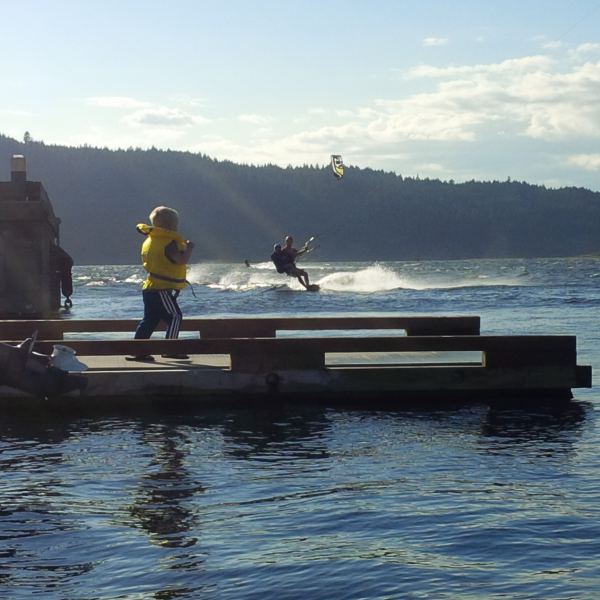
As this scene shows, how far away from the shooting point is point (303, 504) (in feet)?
27.8

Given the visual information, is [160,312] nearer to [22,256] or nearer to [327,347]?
[327,347]

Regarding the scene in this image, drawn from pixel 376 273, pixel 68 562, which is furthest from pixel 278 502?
pixel 376 273

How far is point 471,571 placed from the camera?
6918 millimetres

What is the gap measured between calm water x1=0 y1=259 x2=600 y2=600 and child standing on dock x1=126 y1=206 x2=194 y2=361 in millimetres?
1732

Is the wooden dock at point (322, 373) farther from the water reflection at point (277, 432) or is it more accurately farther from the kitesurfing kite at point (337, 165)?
the kitesurfing kite at point (337, 165)

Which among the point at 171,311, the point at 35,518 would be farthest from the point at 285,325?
the point at 35,518

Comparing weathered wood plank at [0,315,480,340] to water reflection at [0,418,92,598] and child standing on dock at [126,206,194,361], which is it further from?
water reflection at [0,418,92,598]

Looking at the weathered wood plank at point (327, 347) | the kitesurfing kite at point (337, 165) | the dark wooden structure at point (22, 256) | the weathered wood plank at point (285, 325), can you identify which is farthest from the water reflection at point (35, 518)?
the kitesurfing kite at point (337, 165)

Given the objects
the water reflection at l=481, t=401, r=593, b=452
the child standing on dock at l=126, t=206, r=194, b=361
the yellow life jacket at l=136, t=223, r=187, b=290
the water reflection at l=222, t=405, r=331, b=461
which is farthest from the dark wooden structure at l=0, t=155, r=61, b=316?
the water reflection at l=481, t=401, r=593, b=452

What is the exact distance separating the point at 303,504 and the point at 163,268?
18.8 ft

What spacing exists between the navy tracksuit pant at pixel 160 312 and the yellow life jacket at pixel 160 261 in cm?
9

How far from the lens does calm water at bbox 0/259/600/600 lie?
6.84 metres

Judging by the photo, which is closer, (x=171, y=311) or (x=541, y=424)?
(x=541, y=424)

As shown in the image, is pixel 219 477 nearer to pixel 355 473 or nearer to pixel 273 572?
pixel 355 473
